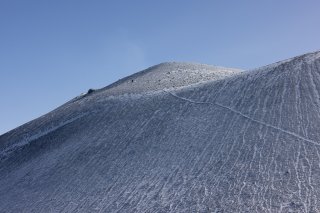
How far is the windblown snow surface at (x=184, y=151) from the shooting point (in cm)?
1811

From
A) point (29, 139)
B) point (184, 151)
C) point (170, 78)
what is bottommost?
point (184, 151)

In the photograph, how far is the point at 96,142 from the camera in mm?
27453

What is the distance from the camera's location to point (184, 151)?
2278cm

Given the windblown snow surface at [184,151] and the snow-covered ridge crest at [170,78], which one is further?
the snow-covered ridge crest at [170,78]

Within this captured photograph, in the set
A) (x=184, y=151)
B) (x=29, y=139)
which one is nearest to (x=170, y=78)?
(x=29, y=139)

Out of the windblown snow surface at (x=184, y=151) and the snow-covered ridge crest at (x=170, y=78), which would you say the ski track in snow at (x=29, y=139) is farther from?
the snow-covered ridge crest at (x=170, y=78)

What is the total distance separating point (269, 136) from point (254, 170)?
8.93 ft

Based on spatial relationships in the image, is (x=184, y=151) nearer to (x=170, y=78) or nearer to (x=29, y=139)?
(x=29, y=139)

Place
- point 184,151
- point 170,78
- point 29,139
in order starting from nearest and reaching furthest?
point 184,151 < point 29,139 < point 170,78

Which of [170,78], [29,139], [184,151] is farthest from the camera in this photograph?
[170,78]

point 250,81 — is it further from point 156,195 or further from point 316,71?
point 156,195

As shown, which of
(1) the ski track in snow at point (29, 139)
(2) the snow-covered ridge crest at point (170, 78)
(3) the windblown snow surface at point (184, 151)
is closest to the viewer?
(3) the windblown snow surface at point (184, 151)

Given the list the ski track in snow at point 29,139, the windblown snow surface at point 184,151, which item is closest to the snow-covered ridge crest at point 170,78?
the windblown snow surface at point 184,151

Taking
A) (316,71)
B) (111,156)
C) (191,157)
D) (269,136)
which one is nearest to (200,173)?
(191,157)
